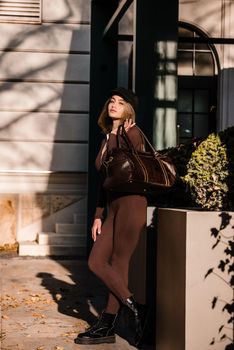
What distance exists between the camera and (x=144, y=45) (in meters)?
8.00

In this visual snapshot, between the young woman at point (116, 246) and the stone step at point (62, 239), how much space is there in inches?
240

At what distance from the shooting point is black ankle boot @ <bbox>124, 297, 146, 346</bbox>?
5.96m

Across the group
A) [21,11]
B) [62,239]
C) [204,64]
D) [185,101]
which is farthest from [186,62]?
[62,239]

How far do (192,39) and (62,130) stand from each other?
2727mm

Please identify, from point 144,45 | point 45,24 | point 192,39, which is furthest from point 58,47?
point 144,45

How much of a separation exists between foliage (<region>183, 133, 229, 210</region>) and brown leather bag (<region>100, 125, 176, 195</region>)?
0.29 m

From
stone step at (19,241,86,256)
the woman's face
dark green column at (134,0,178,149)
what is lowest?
stone step at (19,241,86,256)

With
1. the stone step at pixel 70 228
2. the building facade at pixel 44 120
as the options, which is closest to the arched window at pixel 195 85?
the building facade at pixel 44 120

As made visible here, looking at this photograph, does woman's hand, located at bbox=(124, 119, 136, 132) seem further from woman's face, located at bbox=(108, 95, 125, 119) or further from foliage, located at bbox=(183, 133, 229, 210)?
foliage, located at bbox=(183, 133, 229, 210)

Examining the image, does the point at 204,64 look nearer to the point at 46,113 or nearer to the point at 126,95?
the point at 46,113

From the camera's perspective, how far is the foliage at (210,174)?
17.9 feet

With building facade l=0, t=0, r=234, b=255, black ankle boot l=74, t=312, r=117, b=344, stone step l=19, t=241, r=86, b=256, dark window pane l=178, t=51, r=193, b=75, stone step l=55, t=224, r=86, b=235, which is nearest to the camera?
black ankle boot l=74, t=312, r=117, b=344

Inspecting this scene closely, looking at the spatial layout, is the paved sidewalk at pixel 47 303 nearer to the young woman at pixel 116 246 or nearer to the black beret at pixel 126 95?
the young woman at pixel 116 246

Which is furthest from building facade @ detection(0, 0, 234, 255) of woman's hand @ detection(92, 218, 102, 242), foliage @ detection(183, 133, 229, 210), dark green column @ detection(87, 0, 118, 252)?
foliage @ detection(183, 133, 229, 210)
